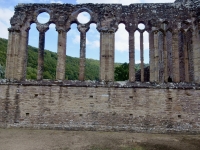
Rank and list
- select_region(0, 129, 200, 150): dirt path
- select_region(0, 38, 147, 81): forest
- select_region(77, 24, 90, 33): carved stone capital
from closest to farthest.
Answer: select_region(0, 129, 200, 150): dirt path → select_region(77, 24, 90, 33): carved stone capital → select_region(0, 38, 147, 81): forest

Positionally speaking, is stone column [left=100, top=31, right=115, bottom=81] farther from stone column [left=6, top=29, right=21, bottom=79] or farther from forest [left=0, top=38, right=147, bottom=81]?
forest [left=0, top=38, right=147, bottom=81]

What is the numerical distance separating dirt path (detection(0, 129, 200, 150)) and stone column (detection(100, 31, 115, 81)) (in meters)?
3.12

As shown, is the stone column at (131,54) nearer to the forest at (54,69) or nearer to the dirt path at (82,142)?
the dirt path at (82,142)

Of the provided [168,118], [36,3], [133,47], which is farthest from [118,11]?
[168,118]

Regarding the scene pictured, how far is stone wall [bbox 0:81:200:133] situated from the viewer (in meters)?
11.1

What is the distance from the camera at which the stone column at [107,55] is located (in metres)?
11.6

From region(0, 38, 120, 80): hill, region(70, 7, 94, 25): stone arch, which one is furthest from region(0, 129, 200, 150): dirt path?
region(0, 38, 120, 80): hill

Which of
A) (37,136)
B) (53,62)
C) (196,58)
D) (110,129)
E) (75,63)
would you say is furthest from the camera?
(75,63)

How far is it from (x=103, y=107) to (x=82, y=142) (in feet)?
10.0

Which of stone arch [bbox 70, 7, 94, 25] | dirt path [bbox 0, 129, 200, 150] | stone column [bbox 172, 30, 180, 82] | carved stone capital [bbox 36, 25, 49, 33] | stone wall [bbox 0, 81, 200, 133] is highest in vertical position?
stone arch [bbox 70, 7, 94, 25]

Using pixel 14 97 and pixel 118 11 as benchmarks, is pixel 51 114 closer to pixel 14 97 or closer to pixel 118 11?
pixel 14 97

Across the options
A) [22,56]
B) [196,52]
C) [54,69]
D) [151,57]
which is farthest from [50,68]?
[196,52]

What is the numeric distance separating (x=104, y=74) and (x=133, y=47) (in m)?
2.13

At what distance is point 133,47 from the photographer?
12.0 metres
